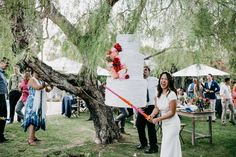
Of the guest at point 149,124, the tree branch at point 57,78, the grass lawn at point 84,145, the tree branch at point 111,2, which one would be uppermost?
the tree branch at point 111,2

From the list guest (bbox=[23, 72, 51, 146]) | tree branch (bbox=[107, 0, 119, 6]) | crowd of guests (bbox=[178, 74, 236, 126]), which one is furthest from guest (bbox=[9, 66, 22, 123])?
tree branch (bbox=[107, 0, 119, 6])

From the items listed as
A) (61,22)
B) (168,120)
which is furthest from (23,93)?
(168,120)

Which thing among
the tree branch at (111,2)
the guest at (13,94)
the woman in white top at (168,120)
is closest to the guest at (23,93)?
the guest at (13,94)

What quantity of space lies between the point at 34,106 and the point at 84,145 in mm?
1168

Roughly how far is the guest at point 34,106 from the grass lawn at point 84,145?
40cm

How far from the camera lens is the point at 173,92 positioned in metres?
4.34

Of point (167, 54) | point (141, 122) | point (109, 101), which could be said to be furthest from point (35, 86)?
point (109, 101)

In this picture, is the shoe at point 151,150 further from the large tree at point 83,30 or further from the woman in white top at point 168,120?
the large tree at point 83,30

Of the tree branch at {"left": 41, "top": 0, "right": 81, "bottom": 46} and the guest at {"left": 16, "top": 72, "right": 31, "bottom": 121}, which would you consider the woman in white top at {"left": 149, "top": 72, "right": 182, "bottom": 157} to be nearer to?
the tree branch at {"left": 41, "top": 0, "right": 81, "bottom": 46}

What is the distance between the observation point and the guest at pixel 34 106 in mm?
6023

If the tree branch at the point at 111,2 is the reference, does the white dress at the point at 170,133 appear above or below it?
below

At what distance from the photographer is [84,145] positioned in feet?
20.2

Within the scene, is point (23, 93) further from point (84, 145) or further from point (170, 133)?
point (170, 133)

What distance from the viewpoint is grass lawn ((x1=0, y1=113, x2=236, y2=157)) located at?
559cm
